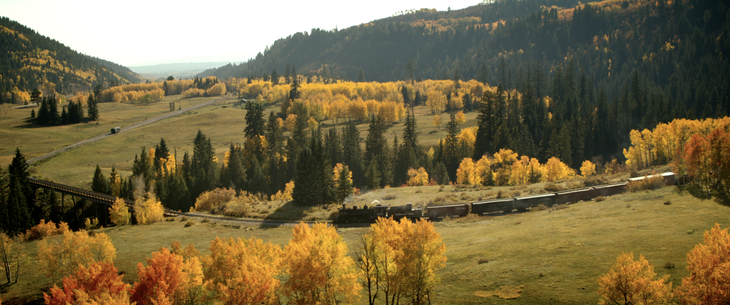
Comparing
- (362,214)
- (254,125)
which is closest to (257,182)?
(254,125)

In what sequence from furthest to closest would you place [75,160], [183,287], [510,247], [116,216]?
[75,160]
[116,216]
[510,247]
[183,287]

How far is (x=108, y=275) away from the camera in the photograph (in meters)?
34.4

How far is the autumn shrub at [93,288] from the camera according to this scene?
3128cm

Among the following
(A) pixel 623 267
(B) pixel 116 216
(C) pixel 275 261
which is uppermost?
(A) pixel 623 267

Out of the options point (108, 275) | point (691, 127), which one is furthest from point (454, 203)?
point (691, 127)

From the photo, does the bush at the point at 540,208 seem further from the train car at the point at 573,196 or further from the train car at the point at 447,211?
the train car at the point at 447,211

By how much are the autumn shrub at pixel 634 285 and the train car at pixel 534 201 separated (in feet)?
111

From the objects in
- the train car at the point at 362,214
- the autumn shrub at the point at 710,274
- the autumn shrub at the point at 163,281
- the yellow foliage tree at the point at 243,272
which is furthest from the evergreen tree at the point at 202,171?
the autumn shrub at the point at 710,274

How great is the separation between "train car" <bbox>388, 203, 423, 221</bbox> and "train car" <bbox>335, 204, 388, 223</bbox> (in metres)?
1.24

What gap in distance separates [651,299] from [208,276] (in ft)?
106

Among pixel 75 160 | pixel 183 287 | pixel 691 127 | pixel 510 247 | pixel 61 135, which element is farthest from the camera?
pixel 61 135

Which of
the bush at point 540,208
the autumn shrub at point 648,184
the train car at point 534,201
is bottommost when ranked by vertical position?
the bush at point 540,208

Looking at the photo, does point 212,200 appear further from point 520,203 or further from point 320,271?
point 320,271

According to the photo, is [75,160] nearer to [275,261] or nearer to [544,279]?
[275,261]
